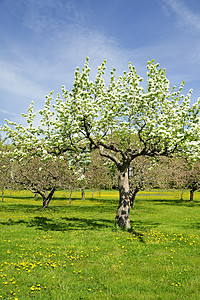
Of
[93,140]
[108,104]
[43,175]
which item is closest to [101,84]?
[108,104]

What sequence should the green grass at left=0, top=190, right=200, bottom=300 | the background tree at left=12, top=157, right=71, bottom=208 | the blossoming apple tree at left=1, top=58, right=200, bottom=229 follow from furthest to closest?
the background tree at left=12, top=157, right=71, bottom=208, the blossoming apple tree at left=1, top=58, right=200, bottom=229, the green grass at left=0, top=190, right=200, bottom=300

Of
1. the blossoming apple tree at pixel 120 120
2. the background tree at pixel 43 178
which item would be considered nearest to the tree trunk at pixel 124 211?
the blossoming apple tree at pixel 120 120

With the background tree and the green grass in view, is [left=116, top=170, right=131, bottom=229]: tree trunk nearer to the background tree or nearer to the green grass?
the green grass

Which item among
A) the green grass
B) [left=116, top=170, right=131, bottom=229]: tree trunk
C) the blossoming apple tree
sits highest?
the blossoming apple tree

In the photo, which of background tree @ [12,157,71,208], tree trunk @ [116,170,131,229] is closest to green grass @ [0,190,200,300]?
tree trunk @ [116,170,131,229]

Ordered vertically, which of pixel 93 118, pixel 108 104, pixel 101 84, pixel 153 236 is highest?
pixel 101 84

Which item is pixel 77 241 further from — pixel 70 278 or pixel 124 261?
pixel 70 278

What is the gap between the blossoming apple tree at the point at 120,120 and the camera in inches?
615

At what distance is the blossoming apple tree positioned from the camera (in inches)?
615

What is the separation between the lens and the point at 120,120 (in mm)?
18422

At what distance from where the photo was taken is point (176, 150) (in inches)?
672

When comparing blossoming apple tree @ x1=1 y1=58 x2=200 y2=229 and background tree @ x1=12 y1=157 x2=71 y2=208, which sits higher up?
blossoming apple tree @ x1=1 y1=58 x2=200 y2=229

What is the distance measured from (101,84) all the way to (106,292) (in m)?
13.0

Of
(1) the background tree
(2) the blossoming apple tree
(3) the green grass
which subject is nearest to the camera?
(3) the green grass
